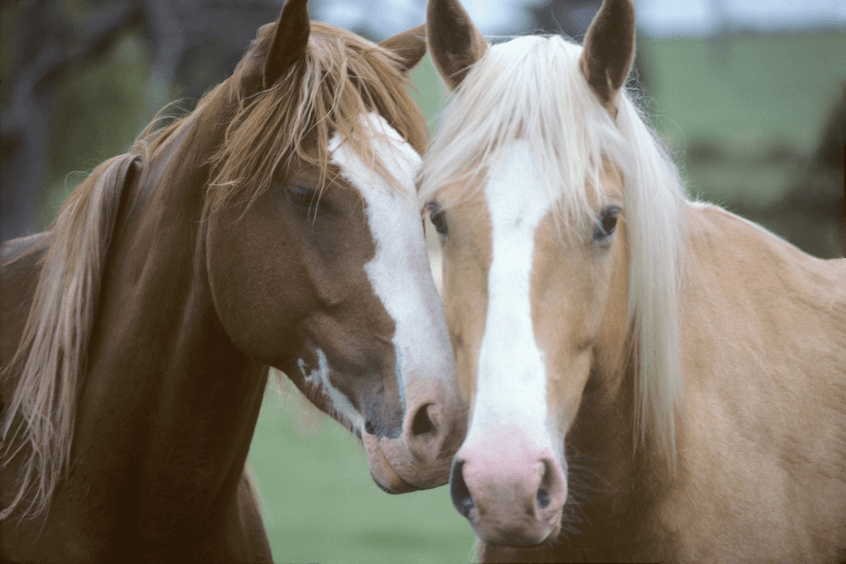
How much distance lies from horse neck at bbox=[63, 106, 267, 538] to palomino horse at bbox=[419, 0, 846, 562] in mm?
773

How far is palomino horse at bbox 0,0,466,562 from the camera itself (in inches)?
70.7

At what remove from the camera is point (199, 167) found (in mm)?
2021

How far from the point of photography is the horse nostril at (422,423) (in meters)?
1.69

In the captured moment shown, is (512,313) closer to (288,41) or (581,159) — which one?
Result: (581,159)

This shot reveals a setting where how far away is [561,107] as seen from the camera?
1.65 m

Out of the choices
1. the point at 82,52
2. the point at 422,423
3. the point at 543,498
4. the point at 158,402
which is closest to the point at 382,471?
the point at 422,423

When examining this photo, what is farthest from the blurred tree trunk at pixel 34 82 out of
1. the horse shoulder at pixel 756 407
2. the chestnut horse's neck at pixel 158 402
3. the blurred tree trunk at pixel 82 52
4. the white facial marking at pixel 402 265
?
A: the horse shoulder at pixel 756 407

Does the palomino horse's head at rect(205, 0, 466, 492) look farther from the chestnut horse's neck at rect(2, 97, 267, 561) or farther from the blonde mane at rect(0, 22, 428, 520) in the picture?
the chestnut horse's neck at rect(2, 97, 267, 561)

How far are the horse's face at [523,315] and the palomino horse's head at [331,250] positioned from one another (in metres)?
0.14

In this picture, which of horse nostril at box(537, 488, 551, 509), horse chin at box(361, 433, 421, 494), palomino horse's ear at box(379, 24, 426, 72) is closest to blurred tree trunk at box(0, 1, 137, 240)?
palomino horse's ear at box(379, 24, 426, 72)

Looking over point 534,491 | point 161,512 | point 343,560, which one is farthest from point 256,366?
point 343,560

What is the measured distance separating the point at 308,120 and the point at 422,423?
34.3 inches

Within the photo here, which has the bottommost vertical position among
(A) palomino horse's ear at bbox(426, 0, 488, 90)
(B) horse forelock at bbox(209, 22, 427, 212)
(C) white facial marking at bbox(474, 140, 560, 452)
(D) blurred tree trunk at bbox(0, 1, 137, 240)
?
(D) blurred tree trunk at bbox(0, 1, 137, 240)

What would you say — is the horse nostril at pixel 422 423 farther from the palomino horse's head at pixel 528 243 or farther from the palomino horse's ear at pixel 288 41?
the palomino horse's ear at pixel 288 41
